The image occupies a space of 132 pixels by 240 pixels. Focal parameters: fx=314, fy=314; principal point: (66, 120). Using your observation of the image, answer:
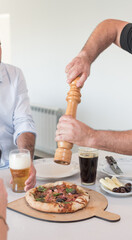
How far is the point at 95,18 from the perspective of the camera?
12.4ft

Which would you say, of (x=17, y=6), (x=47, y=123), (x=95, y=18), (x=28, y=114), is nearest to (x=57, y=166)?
(x=28, y=114)

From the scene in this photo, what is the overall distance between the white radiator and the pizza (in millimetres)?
Answer: 3018

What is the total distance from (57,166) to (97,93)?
7.53ft

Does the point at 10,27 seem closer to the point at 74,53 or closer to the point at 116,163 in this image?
the point at 74,53

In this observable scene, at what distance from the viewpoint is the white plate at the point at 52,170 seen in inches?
62.2

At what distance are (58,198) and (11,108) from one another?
44.6 inches

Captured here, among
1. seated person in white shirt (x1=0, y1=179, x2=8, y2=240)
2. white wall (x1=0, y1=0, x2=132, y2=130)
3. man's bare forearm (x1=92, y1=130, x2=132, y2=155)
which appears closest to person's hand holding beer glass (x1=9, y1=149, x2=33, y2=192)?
man's bare forearm (x1=92, y1=130, x2=132, y2=155)

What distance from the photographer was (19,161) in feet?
4.73

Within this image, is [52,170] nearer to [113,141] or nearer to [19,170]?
[19,170]

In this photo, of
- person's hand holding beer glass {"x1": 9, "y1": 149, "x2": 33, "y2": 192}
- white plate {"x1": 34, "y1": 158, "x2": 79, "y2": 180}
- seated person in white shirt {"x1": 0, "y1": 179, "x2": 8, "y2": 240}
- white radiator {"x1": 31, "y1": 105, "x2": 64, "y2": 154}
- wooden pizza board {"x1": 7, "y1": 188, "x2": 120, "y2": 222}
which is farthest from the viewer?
white radiator {"x1": 31, "y1": 105, "x2": 64, "y2": 154}

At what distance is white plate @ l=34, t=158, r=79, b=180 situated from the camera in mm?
1581

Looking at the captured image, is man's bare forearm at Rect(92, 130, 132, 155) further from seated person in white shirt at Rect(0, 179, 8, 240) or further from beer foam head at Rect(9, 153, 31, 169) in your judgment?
seated person in white shirt at Rect(0, 179, 8, 240)

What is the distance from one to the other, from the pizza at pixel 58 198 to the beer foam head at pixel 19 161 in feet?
0.45

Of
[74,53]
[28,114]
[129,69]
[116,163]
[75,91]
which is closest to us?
[75,91]
